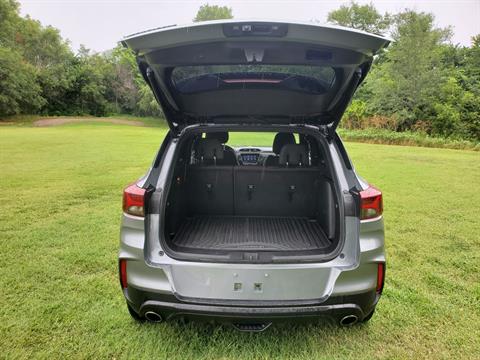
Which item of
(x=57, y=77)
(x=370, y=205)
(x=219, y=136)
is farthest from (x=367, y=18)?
(x=370, y=205)

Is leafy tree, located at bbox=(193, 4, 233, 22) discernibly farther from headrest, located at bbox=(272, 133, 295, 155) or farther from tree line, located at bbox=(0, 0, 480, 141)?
headrest, located at bbox=(272, 133, 295, 155)

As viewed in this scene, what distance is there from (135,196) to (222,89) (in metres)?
0.87

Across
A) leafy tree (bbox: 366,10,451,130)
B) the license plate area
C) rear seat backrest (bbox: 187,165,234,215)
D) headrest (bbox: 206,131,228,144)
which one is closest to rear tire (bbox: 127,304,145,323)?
the license plate area

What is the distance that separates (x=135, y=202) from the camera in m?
1.74

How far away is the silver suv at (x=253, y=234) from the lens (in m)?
1.56

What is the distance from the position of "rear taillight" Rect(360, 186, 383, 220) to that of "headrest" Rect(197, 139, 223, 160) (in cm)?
151

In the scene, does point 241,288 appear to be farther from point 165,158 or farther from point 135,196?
point 165,158

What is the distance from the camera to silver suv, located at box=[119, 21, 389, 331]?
156 cm

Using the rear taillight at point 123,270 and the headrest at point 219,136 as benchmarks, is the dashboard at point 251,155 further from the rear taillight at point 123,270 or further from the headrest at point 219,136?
the rear taillight at point 123,270

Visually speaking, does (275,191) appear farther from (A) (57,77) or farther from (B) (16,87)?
(A) (57,77)

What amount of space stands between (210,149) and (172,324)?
147cm

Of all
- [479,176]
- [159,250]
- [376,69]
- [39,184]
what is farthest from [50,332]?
[376,69]

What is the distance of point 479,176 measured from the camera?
762 centimetres

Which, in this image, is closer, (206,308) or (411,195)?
(206,308)
